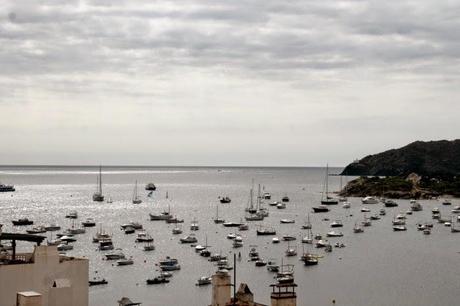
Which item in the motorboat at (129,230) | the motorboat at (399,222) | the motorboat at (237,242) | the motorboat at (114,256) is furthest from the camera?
the motorboat at (399,222)

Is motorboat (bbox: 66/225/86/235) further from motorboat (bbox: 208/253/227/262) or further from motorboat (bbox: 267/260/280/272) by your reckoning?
motorboat (bbox: 267/260/280/272)

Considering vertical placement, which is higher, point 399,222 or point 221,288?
point 221,288

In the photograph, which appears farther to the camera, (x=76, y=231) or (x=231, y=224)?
(x=231, y=224)

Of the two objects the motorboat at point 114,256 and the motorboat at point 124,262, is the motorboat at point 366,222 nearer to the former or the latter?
the motorboat at point 114,256

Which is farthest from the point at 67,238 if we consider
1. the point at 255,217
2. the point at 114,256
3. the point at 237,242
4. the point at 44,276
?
the point at 44,276

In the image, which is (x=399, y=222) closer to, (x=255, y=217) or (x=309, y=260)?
(x=255, y=217)

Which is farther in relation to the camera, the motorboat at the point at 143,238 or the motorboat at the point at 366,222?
the motorboat at the point at 366,222

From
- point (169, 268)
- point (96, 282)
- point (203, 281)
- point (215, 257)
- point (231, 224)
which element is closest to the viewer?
point (96, 282)

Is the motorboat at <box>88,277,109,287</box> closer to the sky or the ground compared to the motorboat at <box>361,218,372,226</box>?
closer to the ground

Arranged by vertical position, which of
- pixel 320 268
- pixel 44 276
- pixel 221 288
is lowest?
pixel 320 268

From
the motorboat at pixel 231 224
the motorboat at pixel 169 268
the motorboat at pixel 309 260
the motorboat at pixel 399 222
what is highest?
the motorboat at pixel 399 222

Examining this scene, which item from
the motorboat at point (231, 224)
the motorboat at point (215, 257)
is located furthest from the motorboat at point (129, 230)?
the motorboat at point (215, 257)

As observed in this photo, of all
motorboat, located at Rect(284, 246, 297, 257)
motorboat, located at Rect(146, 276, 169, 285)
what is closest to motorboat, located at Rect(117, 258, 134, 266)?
motorboat, located at Rect(146, 276, 169, 285)

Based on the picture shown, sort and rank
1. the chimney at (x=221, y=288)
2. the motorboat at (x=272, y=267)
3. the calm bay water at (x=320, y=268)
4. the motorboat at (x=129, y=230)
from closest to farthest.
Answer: the chimney at (x=221, y=288)
the calm bay water at (x=320, y=268)
the motorboat at (x=272, y=267)
the motorboat at (x=129, y=230)
